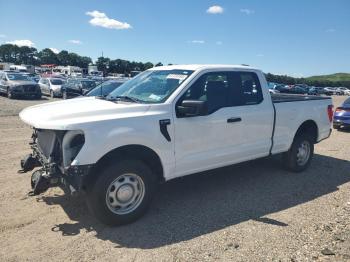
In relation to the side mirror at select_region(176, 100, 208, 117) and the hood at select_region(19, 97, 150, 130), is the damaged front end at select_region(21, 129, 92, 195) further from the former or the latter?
the side mirror at select_region(176, 100, 208, 117)

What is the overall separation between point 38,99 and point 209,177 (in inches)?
805

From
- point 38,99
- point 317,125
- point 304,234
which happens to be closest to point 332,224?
point 304,234

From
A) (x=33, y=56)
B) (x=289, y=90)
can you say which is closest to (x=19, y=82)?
(x=289, y=90)

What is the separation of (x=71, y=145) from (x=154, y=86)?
1585 millimetres

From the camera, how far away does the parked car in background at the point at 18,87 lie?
22938 millimetres

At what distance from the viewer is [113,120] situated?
4.09 metres

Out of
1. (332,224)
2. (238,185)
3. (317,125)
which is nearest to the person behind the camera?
(332,224)

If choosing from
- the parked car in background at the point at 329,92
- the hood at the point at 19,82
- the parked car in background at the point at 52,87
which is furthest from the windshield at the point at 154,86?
the parked car in background at the point at 329,92

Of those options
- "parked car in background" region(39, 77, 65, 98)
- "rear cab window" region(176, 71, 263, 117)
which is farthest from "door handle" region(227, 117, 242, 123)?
"parked car in background" region(39, 77, 65, 98)

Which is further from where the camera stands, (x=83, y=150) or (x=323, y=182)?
(x=323, y=182)

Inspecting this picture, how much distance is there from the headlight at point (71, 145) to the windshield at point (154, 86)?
106cm

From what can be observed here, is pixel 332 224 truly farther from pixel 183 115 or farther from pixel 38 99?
pixel 38 99

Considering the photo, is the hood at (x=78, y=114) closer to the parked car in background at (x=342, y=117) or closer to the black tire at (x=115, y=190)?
the black tire at (x=115, y=190)

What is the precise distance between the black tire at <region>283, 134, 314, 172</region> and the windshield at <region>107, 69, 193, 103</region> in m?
2.95
